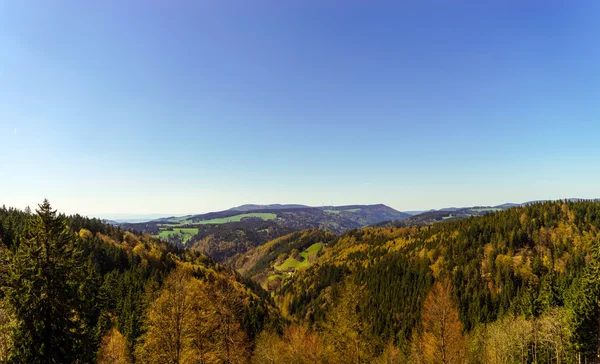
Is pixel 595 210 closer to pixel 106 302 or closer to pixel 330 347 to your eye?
pixel 330 347

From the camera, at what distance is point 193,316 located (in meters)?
27.3

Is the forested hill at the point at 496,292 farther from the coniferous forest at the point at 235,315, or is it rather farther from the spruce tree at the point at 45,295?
the spruce tree at the point at 45,295

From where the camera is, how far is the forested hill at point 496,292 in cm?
4359

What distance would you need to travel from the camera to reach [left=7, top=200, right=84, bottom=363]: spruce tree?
1944cm

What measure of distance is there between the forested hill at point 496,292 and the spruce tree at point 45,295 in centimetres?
2583

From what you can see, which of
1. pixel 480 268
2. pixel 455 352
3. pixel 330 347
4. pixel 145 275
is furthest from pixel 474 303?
pixel 145 275

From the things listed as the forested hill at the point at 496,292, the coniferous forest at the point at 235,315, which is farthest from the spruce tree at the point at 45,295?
the forested hill at the point at 496,292

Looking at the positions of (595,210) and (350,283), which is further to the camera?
(595,210)

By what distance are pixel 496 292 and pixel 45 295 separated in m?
163

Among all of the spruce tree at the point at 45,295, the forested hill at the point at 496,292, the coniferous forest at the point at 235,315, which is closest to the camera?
the spruce tree at the point at 45,295

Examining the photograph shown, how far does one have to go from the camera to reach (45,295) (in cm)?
Answer: 2002

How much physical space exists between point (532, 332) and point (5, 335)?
7796 cm

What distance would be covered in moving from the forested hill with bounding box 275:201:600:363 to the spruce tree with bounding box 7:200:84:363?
25828mm

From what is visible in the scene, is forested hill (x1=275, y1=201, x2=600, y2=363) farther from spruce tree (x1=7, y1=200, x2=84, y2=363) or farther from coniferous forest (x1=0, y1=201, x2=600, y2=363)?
spruce tree (x1=7, y1=200, x2=84, y2=363)
